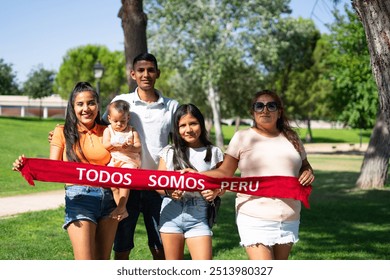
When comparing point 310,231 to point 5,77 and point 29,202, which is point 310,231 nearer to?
point 29,202

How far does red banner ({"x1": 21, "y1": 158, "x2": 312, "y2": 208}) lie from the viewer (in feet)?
16.7

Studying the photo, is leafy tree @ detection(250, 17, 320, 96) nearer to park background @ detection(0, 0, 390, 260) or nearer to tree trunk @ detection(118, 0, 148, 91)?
park background @ detection(0, 0, 390, 260)

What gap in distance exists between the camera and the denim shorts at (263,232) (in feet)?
16.2

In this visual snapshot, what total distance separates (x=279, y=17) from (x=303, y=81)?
19.3 metres

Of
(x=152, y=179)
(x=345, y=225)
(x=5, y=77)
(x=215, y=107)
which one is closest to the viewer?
(x=152, y=179)

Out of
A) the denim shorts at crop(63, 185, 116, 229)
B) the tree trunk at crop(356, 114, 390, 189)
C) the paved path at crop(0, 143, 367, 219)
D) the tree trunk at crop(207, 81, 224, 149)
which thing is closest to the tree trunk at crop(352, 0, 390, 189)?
the denim shorts at crop(63, 185, 116, 229)

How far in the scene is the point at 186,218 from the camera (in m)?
5.24

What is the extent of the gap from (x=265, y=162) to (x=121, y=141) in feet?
3.89

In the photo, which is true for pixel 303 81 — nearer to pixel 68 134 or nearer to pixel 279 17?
pixel 279 17

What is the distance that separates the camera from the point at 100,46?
9556 centimetres

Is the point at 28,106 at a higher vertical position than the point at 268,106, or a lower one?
lower

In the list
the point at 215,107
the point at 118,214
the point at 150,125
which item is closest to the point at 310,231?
the point at 150,125

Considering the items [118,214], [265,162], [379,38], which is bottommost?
[118,214]

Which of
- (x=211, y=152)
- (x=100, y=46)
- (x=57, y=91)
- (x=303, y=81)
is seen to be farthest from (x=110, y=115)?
(x=100, y=46)
